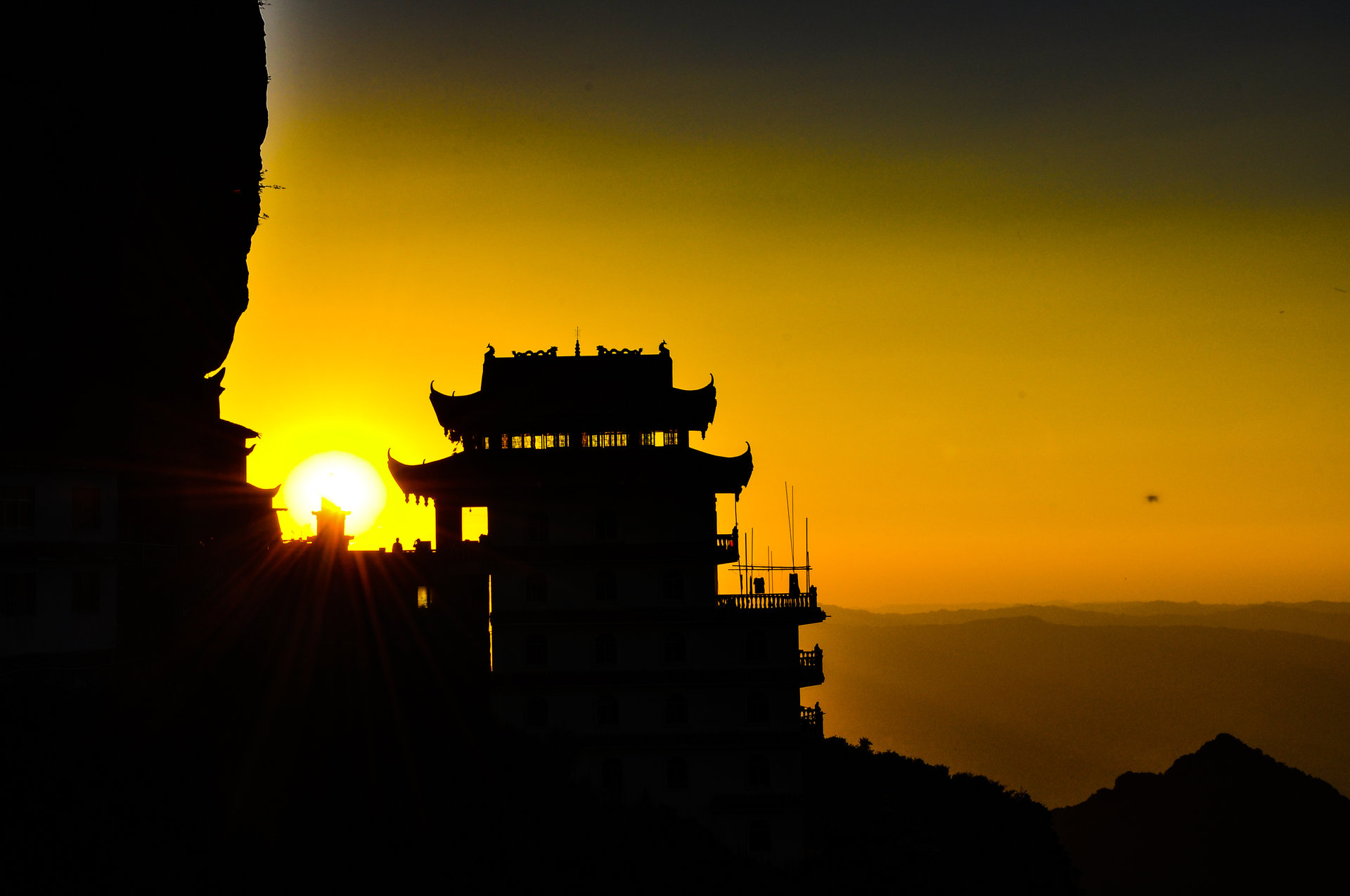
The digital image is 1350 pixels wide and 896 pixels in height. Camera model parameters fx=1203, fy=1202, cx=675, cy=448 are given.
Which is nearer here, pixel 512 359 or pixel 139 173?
pixel 139 173

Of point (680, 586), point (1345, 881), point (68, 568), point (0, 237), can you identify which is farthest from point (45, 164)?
point (1345, 881)

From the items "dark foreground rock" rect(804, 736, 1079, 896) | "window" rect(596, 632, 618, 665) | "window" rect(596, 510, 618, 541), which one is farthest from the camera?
"dark foreground rock" rect(804, 736, 1079, 896)

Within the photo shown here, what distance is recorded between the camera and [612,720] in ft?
175

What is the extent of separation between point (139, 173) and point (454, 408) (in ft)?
56.0

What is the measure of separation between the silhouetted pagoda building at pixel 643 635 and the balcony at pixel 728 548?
0.19ft

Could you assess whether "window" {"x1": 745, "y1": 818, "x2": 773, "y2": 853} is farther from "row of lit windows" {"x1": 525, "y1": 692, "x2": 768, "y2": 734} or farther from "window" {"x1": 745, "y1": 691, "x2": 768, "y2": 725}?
"window" {"x1": 745, "y1": 691, "x2": 768, "y2": 725}

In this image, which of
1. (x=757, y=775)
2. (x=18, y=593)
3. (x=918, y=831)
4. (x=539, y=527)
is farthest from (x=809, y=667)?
(x=18, y=593)

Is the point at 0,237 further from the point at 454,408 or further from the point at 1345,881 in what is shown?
the point at 1345,881

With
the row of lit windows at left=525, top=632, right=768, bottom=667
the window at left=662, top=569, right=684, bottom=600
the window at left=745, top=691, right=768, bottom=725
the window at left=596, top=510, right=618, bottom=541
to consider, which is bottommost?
the window at left=745, top=691, right=768, bottom=725

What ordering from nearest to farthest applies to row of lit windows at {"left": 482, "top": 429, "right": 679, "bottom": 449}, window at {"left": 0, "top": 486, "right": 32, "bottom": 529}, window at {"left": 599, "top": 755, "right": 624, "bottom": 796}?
window at {"left": 0, "top": 486, "right": 32, "bottom": 529}
window at {"left": 599, "top": 755, "right": 624, "bottom": 796}
row of lit windows at {"left": 482, "top": 429, "right": 679, "bottom": 449}

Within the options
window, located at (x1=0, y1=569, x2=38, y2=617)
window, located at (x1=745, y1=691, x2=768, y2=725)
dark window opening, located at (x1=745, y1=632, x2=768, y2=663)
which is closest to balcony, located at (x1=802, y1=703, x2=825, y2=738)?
window, located at (x1=745, y1=691, x2=768, y2=725)

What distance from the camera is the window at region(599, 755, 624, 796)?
5275 cm

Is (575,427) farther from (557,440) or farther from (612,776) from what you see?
(612,776)

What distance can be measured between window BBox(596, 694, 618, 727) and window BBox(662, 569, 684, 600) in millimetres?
5025
